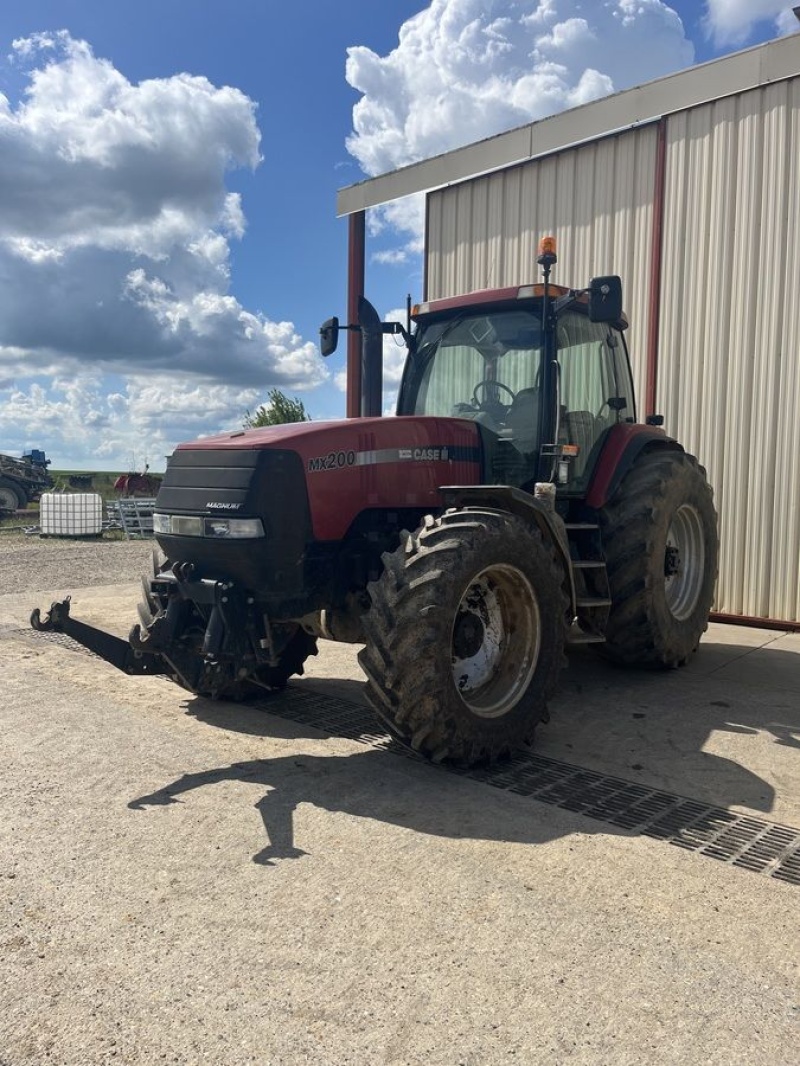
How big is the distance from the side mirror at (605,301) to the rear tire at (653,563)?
1573 mm

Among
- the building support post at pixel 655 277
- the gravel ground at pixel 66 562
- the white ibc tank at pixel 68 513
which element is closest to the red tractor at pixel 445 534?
the building support post at pixel 655 277

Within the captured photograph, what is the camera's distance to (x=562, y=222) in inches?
387

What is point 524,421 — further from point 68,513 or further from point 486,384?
point 68,513

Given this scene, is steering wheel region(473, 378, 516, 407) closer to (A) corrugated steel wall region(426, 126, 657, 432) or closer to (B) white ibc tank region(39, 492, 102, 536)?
(A) corrugated steel wall region(426, 126, 657, 432)

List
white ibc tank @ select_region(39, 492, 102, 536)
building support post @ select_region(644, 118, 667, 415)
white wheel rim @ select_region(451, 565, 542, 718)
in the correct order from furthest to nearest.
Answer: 1. white ibc tank @ select_region(39, 492, 102, 536)
2. building support post @ select_region(644, 118, 667, 415)
3. white wheel rim @ select_region(451, 565, 542, 718)

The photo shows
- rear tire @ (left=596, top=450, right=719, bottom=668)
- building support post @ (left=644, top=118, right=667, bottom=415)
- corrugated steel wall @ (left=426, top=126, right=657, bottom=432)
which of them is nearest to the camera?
rear tire @ (left=596, top=450, right=719, bottom=668)

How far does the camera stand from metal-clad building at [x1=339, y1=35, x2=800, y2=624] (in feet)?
26.8

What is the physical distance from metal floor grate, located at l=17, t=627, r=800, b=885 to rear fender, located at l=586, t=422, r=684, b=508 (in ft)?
7.08

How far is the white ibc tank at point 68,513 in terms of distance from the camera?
18.3 m

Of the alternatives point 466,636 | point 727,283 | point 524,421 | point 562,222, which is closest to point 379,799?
point 466,636

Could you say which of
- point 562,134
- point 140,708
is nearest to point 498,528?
point 140,708

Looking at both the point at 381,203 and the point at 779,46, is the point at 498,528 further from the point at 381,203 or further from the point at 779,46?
the point at 381,203

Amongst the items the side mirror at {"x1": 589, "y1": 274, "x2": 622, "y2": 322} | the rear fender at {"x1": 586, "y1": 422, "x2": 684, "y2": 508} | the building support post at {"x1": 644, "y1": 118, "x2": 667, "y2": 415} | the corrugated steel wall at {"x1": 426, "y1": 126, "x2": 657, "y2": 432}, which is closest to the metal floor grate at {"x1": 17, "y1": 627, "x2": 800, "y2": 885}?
the rear fender at {"x1": 586, "y1": 422, "x2": 684, "y2": 508}

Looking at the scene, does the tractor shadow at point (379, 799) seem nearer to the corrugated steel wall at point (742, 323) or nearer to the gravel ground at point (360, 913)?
the gravel ground at point (360, 913)
